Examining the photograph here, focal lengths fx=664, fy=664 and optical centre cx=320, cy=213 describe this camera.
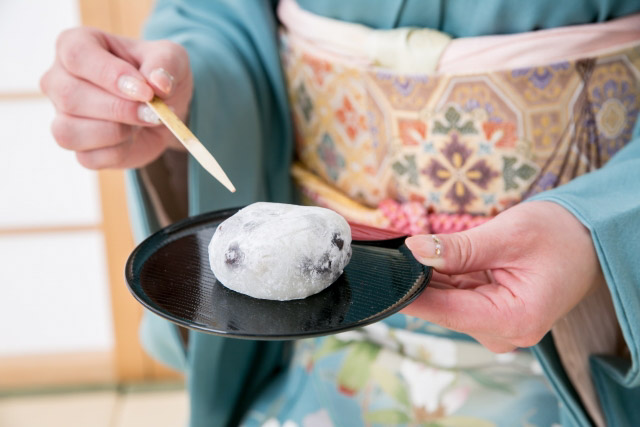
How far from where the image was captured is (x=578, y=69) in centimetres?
76

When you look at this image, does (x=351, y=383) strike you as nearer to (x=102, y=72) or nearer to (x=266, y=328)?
(x=266, y=328)

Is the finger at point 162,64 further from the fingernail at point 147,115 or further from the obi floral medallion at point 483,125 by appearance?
the obi floral medallion at point 483,125

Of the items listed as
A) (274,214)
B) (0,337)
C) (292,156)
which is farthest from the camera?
(0,337)

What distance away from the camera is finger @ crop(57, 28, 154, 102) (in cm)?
71

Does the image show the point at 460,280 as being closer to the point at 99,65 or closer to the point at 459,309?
the point at 459,309

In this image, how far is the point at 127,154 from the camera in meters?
0.82

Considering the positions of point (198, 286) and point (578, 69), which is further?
point (578, 69)

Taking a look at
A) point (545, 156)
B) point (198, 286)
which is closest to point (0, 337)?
point (198, 286)

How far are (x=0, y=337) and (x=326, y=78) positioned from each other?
1594 mm

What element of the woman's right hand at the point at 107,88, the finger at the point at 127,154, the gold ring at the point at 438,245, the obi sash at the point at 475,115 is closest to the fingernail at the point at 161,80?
the woman's right hand at the point at 107,88

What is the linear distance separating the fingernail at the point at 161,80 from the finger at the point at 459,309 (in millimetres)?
350

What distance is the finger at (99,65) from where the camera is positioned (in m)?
0.71

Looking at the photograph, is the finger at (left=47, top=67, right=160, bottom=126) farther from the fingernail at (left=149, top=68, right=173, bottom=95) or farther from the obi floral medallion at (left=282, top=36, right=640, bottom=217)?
the obi floral medallion at (left=282, top=36, right=640, bottom=217)

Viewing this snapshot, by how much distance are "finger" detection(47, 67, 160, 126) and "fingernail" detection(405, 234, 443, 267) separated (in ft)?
1.06
